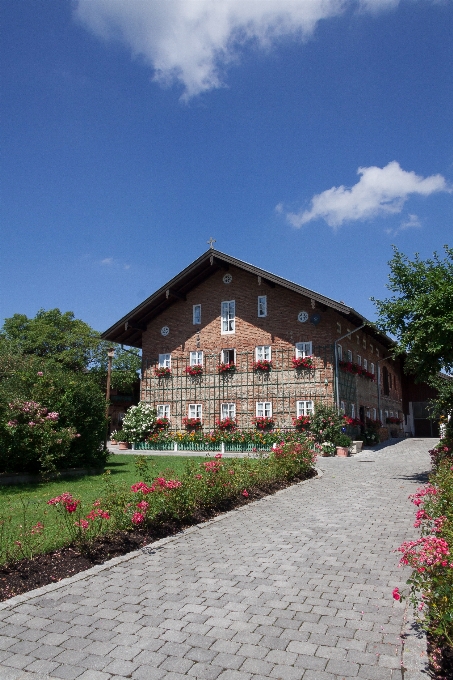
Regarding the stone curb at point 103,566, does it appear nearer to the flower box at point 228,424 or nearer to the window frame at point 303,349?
the window frame at point 303,349

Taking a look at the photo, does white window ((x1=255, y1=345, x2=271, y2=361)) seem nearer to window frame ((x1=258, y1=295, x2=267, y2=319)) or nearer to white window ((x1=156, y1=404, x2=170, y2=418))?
window frame ((x1=258, y1=295, x2=267, y2=319))

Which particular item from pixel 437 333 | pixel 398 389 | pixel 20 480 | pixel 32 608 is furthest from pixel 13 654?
pixel 398 389

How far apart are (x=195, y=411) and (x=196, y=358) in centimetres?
276

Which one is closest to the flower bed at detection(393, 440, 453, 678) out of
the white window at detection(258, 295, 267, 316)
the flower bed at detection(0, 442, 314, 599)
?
the flower bed at detection(0, 442, 314, 599)

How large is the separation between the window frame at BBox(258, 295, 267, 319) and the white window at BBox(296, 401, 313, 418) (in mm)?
4672

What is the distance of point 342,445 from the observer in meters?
22.2

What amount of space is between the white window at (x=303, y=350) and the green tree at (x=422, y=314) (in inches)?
412

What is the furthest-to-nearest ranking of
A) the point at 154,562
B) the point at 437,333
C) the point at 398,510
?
the point at 437,333 < the point at 398,510 < the point at 154,562

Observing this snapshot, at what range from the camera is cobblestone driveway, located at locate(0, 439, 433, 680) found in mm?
3514

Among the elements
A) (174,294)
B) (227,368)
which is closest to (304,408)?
(227,368)

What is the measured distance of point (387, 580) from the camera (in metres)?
5.33

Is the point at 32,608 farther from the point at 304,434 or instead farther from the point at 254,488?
the point at 304,434

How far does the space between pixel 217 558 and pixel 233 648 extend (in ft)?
7.76

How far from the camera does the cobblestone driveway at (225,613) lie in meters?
3.51
